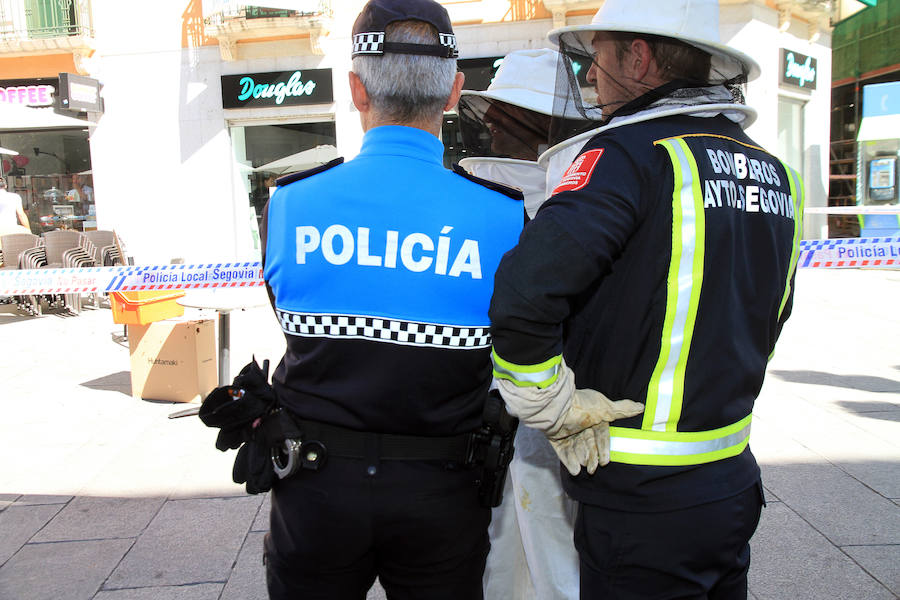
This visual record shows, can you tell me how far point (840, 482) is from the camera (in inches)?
147

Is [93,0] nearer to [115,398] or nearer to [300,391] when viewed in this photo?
[115,398]

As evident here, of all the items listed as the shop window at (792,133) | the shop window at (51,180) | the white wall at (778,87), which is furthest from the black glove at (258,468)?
the shop window at (792,133)

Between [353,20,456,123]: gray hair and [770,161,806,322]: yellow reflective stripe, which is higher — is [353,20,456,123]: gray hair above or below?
above

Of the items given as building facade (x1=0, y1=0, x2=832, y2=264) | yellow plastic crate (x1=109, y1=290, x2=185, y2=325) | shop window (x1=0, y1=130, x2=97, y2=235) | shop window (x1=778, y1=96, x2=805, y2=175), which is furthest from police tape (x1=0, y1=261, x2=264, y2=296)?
shop window (x1=778, y1=96, x2=805, y2=175)

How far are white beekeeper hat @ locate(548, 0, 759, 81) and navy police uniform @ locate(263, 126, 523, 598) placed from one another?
1.44 ft

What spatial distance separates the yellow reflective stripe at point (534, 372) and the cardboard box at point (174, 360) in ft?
13.8

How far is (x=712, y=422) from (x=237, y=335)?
7032mm

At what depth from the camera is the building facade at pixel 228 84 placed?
1320 centimetres

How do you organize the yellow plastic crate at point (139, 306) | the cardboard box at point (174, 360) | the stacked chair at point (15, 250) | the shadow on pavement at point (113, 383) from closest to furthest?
1. the cardboard box at point (174, 360)
2. the yellow plastic crate at point (139, 306)
3. the shadow on pavement at point (113, 383)
4. the stacked chair at point (15, 250)

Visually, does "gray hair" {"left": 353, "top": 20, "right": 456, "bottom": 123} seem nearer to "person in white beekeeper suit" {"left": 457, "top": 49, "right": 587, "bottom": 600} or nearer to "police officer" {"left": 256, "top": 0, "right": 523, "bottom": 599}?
"police officer" {"left": 256, "top": 0, "right": 523, "bottom": 599}

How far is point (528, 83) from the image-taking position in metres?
2.62

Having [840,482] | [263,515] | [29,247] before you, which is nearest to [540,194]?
[263,515]

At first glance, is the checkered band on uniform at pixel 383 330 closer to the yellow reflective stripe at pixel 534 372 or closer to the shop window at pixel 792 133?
the yellow reflective stripe at pixel 534 372

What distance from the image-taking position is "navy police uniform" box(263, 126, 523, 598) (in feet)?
4.83
